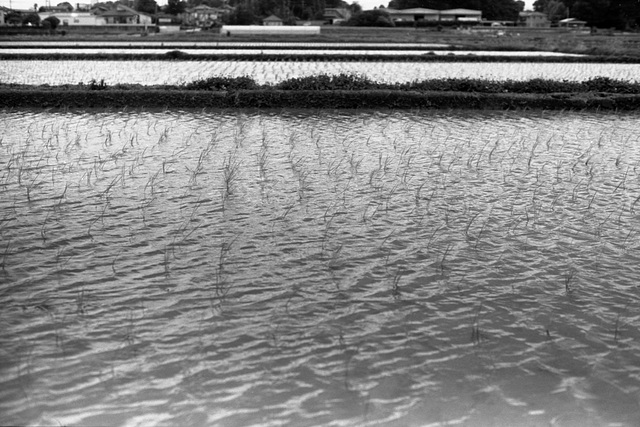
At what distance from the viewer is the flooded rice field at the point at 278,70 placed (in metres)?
17.2

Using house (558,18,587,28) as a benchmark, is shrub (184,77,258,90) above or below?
below

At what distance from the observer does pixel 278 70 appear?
19.6m

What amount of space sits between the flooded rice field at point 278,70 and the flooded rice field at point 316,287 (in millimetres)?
8713

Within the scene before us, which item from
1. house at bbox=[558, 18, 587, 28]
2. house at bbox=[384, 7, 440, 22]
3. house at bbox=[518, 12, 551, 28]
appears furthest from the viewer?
house at bbox=[384, 7, 440, 22]

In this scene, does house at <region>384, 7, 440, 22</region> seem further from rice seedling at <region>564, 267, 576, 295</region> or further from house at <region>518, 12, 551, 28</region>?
rice seedling at <region>564, 267, 576, 295</region>

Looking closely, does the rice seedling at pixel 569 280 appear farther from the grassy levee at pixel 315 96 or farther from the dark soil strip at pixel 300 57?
the dark soil strip at pixel 300 57

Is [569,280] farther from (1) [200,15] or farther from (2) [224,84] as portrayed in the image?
(1) [200,15]

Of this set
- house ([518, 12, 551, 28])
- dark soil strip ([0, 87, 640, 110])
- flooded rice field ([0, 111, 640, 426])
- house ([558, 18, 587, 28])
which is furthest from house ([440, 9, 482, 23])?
flooded rice field ([0, 111, 640, 426])

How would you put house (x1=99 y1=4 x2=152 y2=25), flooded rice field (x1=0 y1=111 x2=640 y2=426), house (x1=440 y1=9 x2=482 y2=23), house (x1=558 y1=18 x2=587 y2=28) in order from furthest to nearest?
house (x1=440 y1=9 x2=482 y2=23), house (x1=99 y1=4 x2=152 y2=25), house (x1=558 y1=18 x2=587 y2=28), flooded rice field (x1=0 y1=111 x2=640 y2=426)

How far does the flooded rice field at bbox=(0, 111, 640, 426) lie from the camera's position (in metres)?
3.35

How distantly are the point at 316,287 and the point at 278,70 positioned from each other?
15.6 m

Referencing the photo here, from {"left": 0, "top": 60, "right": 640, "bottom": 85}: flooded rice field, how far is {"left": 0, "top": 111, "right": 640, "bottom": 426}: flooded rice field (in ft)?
28.6

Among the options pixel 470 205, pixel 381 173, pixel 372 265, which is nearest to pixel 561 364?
pixel 372 265

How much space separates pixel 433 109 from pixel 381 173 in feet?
18.0
